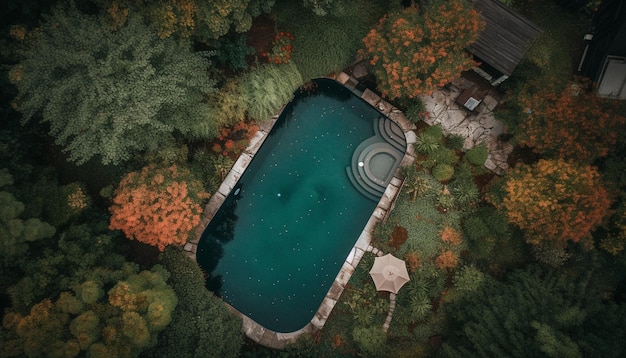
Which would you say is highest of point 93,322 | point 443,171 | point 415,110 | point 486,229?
point 415,110

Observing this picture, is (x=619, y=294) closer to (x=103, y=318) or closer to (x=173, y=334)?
(x=173, y=334)

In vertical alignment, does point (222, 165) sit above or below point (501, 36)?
below

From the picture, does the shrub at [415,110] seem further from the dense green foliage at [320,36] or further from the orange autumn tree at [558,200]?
the orange autumn tree at [558,200]

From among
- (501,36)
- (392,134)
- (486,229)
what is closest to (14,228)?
(392,134)

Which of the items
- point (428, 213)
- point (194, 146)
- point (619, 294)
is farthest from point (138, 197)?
point (619, 294)

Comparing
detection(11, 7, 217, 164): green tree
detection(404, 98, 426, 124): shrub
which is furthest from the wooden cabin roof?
detection(11, 7, 217, 164): green tree

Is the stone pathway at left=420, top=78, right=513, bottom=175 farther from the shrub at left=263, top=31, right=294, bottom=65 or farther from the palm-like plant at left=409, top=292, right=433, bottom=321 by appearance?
the palm-like plant at left=409, top=292, right=433, bottom=321

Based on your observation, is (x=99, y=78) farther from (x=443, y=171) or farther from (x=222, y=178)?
(x=443, y=171)
